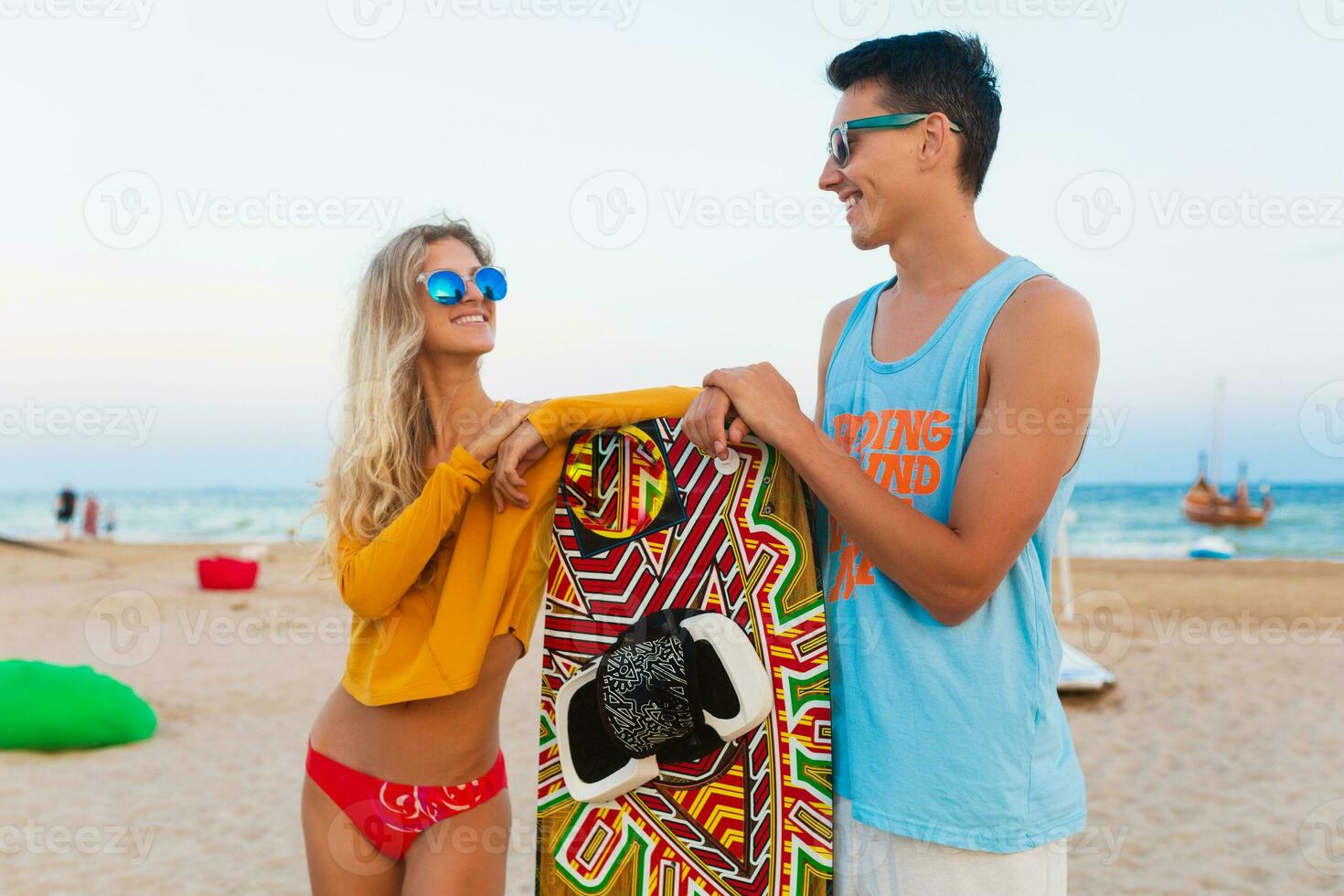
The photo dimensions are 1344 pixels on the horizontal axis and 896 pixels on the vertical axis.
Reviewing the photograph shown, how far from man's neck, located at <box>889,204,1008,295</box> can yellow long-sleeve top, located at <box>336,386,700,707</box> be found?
713mm

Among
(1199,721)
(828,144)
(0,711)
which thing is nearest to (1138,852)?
(1199,721)

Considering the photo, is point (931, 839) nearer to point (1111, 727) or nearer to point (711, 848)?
point (711, 848)

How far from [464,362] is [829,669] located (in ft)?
4.56

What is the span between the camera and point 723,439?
6.24 ft

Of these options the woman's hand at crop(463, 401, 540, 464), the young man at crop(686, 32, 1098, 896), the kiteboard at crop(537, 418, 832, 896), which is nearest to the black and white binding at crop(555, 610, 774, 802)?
the kiteboard at crop(537, 418, 832, 896)

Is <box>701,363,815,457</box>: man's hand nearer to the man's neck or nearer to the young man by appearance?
the young man

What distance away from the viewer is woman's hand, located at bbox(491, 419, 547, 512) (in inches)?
91.9

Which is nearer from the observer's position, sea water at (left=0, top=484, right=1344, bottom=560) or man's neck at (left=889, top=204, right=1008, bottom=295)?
man's neck at (left=889, top=204, right=1008, bottom=295)

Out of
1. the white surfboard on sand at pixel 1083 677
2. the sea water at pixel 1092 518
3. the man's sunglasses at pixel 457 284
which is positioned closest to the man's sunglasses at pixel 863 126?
the man's sunglasses at pixel 457 284

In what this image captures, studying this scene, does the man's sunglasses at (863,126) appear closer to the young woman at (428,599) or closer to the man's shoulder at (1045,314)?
the man's shoulder at (1045,314)

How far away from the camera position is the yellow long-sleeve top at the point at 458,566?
236 cm

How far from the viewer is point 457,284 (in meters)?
2.68

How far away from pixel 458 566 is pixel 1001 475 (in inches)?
54.5

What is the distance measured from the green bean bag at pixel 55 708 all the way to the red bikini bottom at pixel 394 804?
602cm
